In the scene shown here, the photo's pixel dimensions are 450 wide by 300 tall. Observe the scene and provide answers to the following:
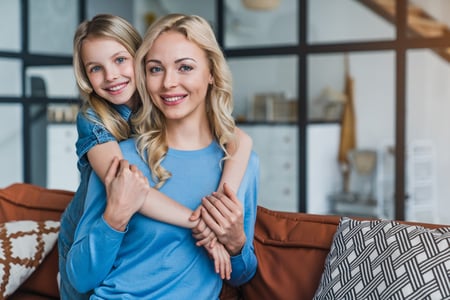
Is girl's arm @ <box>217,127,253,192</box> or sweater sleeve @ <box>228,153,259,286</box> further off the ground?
girl's arm @ <box>217,127,253,192</box>

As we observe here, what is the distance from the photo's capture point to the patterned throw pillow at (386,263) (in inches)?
53.7

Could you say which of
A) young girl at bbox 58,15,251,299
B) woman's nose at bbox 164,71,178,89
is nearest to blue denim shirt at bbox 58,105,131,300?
young girl at bbox 58,15,251,299

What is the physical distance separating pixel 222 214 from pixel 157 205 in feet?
0.52

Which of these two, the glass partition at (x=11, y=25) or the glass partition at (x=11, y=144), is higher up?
the glass partition at (x=11, y=25)

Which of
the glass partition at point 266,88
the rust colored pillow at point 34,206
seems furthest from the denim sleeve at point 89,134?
the glass partition at point 266,88

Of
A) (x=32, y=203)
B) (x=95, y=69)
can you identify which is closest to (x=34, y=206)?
(x=32, y=203)

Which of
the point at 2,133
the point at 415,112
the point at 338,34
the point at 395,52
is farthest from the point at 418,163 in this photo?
the point at 2,133

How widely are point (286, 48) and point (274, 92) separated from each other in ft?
1.14

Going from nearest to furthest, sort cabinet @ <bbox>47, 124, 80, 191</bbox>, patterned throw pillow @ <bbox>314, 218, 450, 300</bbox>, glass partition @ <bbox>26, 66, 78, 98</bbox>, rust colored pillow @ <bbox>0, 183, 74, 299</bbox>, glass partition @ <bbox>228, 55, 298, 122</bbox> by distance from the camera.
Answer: patterned throw pillow @ <bbox>314, 218, 450, 300</bbox> → rust colored pillow @ <bbox>0, 183, 74, 299</bbox> → glass partition @ <bbox>228, 55, 298, 122</bbox> → glass partition @ <bbox>26, 66, 78, 98</bbox> → cabinet @ <bbox>47, 124, 80, 191</bbox>

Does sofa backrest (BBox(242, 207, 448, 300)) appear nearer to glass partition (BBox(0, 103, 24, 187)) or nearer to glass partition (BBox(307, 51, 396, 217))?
glass partition (BBox(307, 51, 396, 217))

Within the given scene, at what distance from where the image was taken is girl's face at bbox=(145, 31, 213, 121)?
1510mm

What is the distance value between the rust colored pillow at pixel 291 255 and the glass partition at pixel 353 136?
258cm

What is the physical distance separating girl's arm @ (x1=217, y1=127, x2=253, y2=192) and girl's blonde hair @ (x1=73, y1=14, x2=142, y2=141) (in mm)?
286

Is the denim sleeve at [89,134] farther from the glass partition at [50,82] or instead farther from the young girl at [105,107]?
the glass partition at [50,82]
